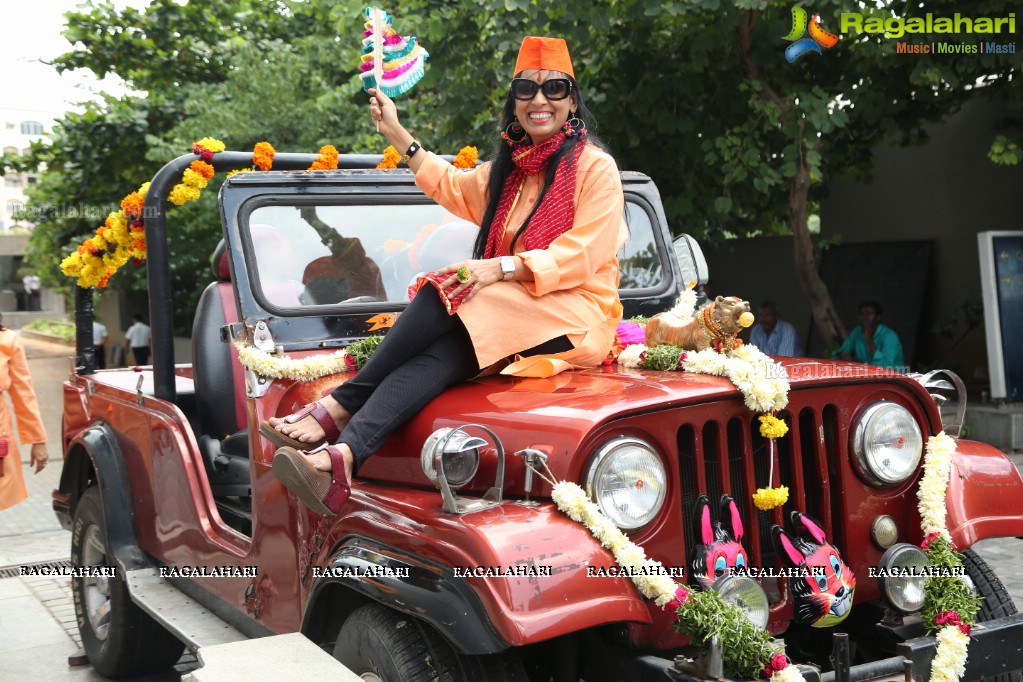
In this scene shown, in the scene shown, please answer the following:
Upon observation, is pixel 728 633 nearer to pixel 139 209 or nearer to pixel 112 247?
pixel 139 209

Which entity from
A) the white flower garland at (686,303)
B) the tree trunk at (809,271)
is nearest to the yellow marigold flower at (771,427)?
the white flower garland at (686,303)

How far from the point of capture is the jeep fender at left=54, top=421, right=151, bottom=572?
14.3 ft

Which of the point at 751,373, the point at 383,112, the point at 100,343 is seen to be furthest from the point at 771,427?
the point at 100,343

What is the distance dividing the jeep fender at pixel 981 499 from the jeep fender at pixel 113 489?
10.2 ft

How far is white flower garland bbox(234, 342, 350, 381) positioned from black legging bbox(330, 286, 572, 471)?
A: 0.35m

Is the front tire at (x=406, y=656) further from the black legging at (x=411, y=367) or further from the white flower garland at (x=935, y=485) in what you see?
the white flower garland at (x=935, y=485)

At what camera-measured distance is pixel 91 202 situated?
14.2 m

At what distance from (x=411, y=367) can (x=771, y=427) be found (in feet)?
3.27

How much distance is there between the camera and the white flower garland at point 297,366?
3.34 meters

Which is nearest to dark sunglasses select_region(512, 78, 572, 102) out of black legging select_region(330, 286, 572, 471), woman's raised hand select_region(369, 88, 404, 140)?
woman's raised hand select_region(369, 88, 404, 140)

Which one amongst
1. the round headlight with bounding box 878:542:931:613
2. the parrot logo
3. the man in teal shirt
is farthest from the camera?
the man in teal shirt

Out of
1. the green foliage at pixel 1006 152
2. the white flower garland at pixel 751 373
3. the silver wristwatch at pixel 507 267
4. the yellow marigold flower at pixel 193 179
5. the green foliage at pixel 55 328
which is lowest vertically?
the white flower garland at pixel 751 373

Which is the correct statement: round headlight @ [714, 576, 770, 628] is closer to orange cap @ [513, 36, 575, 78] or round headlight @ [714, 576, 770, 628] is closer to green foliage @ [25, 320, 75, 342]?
orange cap @ [513, 36, 575, 78]

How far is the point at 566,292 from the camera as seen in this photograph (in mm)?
3143
